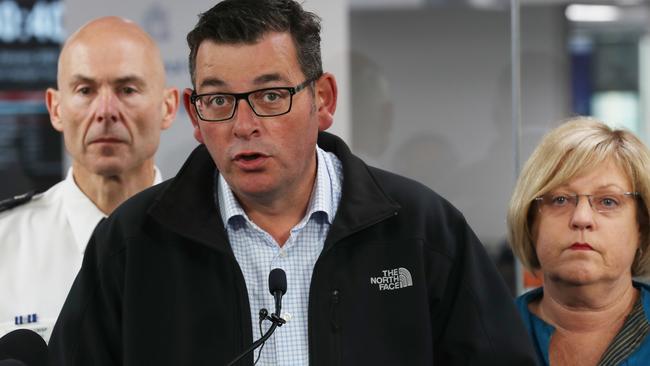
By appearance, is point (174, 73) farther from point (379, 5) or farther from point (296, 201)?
point (296, 201)

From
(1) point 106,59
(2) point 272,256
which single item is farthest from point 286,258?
(1) point 106,59

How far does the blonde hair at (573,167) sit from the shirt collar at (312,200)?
26.4 inches

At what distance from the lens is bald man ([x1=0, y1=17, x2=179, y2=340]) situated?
2.89 meters

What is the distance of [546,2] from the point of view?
362cm

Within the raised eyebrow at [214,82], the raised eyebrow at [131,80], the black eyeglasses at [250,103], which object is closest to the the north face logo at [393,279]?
the black eyeglasses at [250,103]

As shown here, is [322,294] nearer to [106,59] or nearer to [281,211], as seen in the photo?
[281,211]

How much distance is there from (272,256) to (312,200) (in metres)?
0.15

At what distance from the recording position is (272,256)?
2.15 meters

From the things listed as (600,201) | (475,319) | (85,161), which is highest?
(85,161)

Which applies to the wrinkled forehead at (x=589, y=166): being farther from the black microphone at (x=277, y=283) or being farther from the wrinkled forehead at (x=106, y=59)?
the wrinkled forehead at (x=106, y=59)

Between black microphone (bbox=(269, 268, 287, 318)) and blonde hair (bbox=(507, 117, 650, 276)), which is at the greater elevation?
blonde hair (bbox=(507, 117, 650, 276))

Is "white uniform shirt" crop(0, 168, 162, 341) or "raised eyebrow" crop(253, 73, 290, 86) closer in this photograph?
"raised eyebrow" crop(253, 73, 290, 86)

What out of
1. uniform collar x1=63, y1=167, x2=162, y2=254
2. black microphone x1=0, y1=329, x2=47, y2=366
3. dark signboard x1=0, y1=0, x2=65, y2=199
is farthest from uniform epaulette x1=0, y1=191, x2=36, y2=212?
black microphone x1=0, y1=329, x2=47, y2=366

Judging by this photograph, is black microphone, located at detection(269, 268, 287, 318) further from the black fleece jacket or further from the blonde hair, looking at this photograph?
the blonde hair
